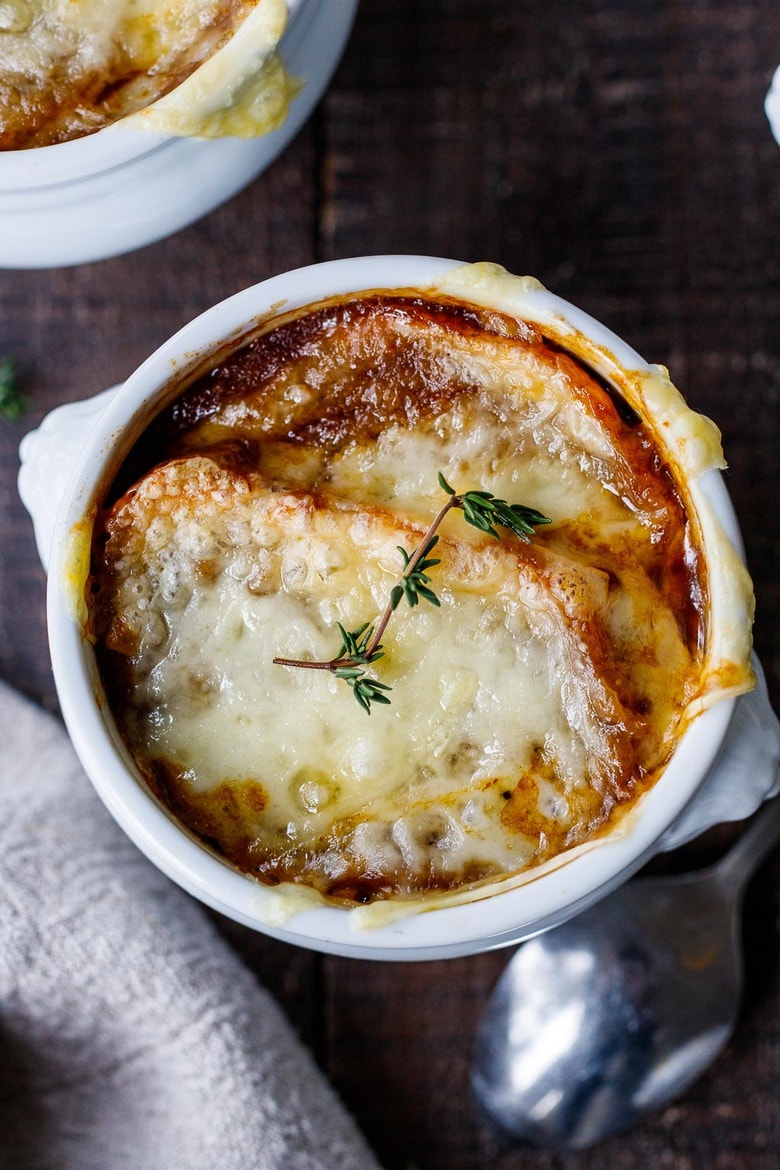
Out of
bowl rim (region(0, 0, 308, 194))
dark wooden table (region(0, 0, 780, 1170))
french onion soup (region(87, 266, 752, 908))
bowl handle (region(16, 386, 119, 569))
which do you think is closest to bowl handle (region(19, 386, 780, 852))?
bowl handle (region(16, 386, 119, 569))

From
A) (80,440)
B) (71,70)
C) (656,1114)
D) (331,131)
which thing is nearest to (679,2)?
(331,131)

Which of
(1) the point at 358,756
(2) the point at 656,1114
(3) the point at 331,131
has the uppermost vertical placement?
(3) the point at 331,131

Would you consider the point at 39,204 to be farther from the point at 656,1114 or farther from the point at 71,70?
the point at 656,1114

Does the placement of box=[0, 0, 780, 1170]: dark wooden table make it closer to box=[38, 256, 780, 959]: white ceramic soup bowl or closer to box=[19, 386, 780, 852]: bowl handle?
box=[19, 386, 780, 852]: bowl handle

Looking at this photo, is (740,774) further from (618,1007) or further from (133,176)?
(133,176)

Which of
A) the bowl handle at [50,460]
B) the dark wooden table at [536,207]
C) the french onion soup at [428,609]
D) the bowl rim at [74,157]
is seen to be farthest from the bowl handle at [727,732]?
the dark wooden table at [536,207]
